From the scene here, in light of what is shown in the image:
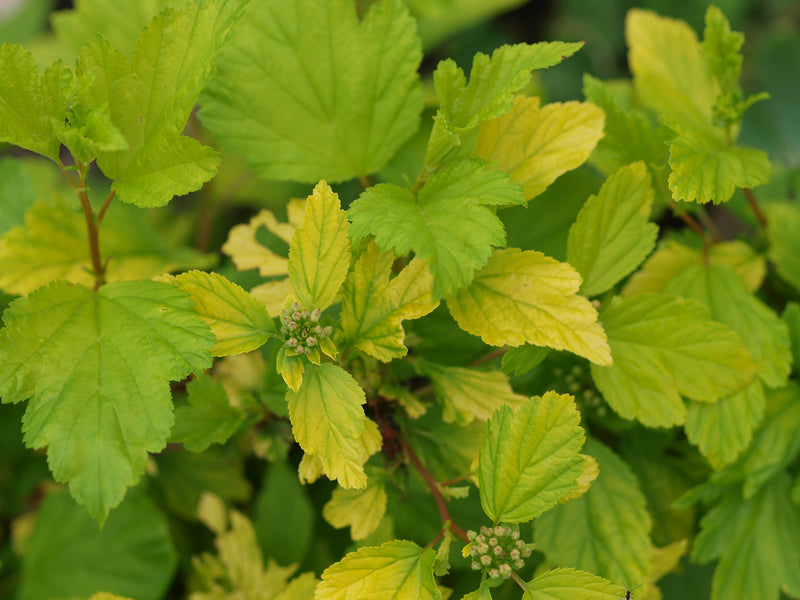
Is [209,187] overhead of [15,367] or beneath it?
beneath

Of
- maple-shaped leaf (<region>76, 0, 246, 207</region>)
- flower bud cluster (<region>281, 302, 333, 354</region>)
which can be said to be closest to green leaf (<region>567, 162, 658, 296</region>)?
flower bud cluster (<region>281, 302, 333, 354</region>)

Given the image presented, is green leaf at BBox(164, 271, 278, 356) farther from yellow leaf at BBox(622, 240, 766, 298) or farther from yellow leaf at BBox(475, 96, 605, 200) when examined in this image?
yellow leaf at BBox(622, 240, 766, 298)

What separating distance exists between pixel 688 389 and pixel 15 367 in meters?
0.87

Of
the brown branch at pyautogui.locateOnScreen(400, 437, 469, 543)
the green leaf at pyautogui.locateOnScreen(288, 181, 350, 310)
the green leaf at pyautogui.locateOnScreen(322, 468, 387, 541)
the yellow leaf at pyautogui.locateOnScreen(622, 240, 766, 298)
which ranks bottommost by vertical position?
the green leaf at pyautogui.locateOnScreen(322, 468, 387, 541)

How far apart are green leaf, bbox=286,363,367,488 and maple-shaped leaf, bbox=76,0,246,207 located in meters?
0.28

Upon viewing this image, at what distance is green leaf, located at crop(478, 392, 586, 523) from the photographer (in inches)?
30.1

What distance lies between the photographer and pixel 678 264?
3.58 feet

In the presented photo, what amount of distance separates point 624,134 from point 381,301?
0.46 m

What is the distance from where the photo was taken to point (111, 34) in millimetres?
1305

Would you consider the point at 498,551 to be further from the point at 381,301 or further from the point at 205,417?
the point at 205,417

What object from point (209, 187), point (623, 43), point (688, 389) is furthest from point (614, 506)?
point (623, 43)

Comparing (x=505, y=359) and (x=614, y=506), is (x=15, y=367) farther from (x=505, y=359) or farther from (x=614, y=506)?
(x=614, y=506)

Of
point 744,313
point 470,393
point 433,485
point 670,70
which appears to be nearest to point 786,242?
point 744,313

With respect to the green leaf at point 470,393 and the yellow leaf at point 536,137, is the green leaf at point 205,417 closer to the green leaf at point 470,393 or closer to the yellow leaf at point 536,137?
the green leaf at point 470,393
